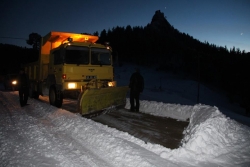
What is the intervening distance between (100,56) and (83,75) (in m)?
1.31

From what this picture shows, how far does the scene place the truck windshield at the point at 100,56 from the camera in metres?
8.92

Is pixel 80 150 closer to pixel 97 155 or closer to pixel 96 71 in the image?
pixel 97 155

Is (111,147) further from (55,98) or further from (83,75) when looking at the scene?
(55,98)

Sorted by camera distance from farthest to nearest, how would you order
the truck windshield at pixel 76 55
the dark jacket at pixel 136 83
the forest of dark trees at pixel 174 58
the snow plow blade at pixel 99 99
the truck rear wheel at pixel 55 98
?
the forest of dark trees at pixel 174 58, the truck rear wheel at pixel 55 98, the dark jacket at pixel 136 83, the truck windshield at pixel 76 55, the snow plow blade at pixel 99 99

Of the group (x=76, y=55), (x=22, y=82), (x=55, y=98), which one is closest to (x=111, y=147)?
(x=76, y=55)

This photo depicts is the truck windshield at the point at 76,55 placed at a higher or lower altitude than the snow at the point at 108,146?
higher

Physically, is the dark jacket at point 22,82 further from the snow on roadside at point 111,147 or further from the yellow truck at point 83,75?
the snow on roadside at point 111,147

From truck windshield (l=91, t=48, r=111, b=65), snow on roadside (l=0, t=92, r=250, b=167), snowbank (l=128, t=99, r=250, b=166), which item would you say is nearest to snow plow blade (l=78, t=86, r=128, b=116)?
snow on roadside (l=0, t=92, r=250, b=167)

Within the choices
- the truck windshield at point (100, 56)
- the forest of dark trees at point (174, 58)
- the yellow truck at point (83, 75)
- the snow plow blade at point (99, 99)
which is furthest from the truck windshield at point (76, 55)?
the forest of dark trees at point (174, 58)

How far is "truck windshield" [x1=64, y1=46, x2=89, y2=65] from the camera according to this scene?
27.4 ft

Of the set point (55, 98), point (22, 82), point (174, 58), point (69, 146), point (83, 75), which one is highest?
point (174, 58)

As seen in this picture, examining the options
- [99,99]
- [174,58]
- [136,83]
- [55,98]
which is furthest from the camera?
[174,58]

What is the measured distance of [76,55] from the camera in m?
8.54

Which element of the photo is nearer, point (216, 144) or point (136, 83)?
point (216, 144)
